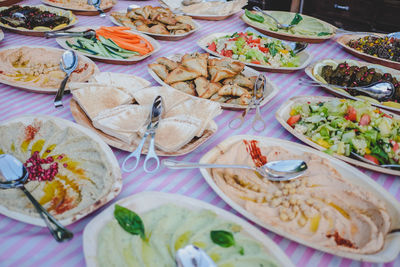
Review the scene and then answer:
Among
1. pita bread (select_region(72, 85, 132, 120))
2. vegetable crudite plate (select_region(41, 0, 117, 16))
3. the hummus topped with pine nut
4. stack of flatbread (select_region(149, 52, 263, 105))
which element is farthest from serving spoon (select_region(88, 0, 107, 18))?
pita bread (select_region(72, 85, 132, 120))

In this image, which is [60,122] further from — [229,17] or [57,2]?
[229,17]

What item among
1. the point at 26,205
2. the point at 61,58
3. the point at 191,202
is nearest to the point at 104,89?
the point at 61,58

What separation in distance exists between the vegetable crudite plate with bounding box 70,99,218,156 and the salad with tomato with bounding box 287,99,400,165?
551 mm

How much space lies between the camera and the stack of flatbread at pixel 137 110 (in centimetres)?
148

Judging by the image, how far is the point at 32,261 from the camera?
104 centimetres

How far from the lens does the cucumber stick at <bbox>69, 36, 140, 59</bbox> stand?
7.97ft

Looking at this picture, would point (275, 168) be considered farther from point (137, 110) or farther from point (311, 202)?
point (137, 110)

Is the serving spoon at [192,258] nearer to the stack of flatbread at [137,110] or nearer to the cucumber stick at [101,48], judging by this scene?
the stack of flatbread at [137,110]

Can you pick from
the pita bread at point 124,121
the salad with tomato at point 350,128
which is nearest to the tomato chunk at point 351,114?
the salad with tomato at point 350,128

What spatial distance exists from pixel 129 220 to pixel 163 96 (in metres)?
0.89

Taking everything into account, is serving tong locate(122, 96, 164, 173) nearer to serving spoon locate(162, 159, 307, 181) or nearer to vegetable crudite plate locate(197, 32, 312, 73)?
serving spoon locate(162, 159, 307, 181)

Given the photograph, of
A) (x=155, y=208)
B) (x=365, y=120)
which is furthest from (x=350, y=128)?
(x=155, y=208)

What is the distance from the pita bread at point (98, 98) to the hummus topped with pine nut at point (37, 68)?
0.32 m

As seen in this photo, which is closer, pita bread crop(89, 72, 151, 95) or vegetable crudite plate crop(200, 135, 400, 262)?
vegetable crudite plate crop(200, 135, 400, 262)
